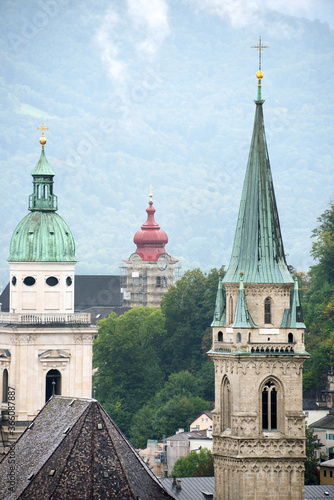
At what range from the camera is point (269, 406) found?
8606 cm

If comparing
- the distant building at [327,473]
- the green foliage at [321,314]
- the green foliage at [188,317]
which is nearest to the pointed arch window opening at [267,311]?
the distant building at [327,473]

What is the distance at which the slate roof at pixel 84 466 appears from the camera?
71.1 m

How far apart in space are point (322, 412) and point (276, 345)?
60421 mm

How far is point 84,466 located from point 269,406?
16399mm

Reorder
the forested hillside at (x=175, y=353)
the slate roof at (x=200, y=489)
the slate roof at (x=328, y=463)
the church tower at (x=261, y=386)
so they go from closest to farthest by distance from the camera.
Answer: the church tower at (x=261, y=386) → the slate roof at (x=200, y=489) → the slate roof at (x=328, y=463) → the forested hillside at (x=175, y=353)

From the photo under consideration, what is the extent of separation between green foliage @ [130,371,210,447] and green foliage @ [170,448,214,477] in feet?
48.2

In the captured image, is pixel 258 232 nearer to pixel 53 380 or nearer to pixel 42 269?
pixel 42 269

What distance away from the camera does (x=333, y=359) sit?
149250 mm

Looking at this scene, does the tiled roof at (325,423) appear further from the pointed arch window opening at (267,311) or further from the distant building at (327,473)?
the pointed arch window opening at (267,311)

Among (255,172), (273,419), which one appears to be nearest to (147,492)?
(273,419)

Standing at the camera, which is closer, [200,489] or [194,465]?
[200,489]

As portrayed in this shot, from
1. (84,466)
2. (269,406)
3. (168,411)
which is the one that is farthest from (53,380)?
(168,411)

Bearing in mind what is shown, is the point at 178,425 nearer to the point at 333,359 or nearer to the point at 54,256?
the point at 333,359

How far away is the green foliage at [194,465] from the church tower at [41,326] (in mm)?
29360
